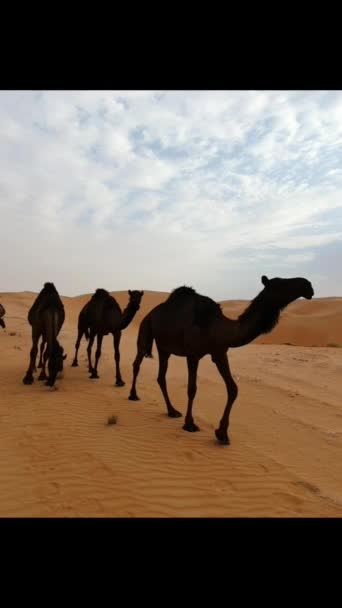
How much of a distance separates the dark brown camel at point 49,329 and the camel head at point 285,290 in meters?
5.80

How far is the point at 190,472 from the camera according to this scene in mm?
5246

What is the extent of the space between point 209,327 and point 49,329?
16.3 ft

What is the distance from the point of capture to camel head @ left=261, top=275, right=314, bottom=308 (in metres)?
5.57

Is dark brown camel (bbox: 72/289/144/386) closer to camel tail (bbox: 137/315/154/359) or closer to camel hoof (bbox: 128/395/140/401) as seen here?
camel tail (bbox: 137/315/154/359)

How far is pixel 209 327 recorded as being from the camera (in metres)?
6.65

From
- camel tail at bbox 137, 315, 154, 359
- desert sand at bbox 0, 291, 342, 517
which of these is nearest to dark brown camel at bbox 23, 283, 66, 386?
desert sand at bbox 0, 291, 342, 517

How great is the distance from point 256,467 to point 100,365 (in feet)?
30.6

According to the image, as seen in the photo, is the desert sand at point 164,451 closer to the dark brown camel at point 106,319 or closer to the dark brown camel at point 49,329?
the dark brown camel at point 49,329

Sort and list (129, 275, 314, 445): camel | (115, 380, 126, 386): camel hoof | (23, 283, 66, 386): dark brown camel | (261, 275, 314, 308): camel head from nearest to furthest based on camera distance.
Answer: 1. (261, 275, 314, 308): camel head
2. (129, 275, 314, 445): camel
3. (23, 283, 66, 386): dark brown camel
4. (115, 380, 126, 386): camel hoof

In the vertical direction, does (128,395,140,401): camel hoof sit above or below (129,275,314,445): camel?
below

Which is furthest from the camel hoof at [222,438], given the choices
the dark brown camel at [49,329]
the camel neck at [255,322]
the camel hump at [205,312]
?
the dark brown camel at [49,329]

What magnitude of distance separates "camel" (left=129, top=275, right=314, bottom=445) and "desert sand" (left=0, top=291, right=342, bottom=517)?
0.87 metres

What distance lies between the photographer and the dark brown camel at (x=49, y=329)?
31.9 feet
